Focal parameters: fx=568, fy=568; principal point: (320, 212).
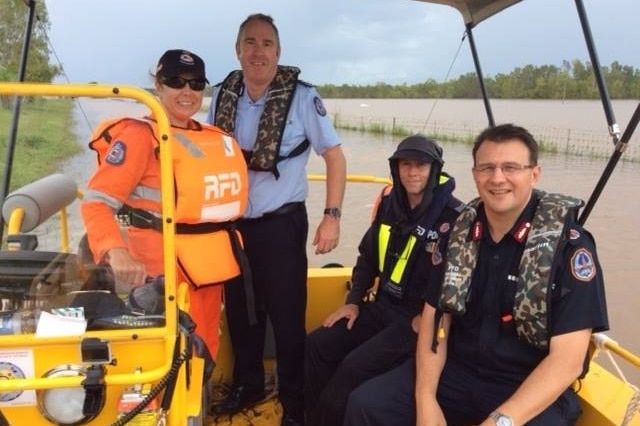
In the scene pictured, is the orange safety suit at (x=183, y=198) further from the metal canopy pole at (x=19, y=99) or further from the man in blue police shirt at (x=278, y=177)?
the metal canopy pole at (x=19, y=99)

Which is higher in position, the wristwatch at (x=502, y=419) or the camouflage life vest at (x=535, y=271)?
the camouflage life vest at (x=535, y=271)

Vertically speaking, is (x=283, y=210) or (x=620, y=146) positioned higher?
(x=620, y=146)

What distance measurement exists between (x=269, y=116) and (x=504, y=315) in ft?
4.30

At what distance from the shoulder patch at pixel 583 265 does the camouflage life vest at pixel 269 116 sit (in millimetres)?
1273

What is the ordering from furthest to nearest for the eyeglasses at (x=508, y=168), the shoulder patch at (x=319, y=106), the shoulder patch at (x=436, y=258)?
the shoulder patch at (x=319, y=106), the shoulder patch at (x=436, y=258), the eyeglasses at (x=508, y=168)

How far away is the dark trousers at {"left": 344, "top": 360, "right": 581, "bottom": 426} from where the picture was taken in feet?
6.79

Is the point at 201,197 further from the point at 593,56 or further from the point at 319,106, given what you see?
the point at 593,56

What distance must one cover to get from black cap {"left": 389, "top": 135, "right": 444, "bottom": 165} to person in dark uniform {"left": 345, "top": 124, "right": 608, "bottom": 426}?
1.14ft

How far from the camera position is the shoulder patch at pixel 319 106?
104 inches

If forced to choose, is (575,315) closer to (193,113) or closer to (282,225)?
(282,225)

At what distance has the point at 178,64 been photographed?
6.68ft

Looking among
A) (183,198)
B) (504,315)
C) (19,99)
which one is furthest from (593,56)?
(19,99)

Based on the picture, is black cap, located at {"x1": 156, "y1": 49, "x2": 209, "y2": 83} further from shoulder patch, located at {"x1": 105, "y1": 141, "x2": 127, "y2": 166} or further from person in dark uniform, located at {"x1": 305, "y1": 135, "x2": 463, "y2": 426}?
person in dark uniform, located at {"x1": 305, "y1": 135, "x2": 463, "y2": 426}

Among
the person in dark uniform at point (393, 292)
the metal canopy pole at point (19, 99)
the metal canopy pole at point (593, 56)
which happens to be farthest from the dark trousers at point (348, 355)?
the metal canopy pole at point (19, 99)
